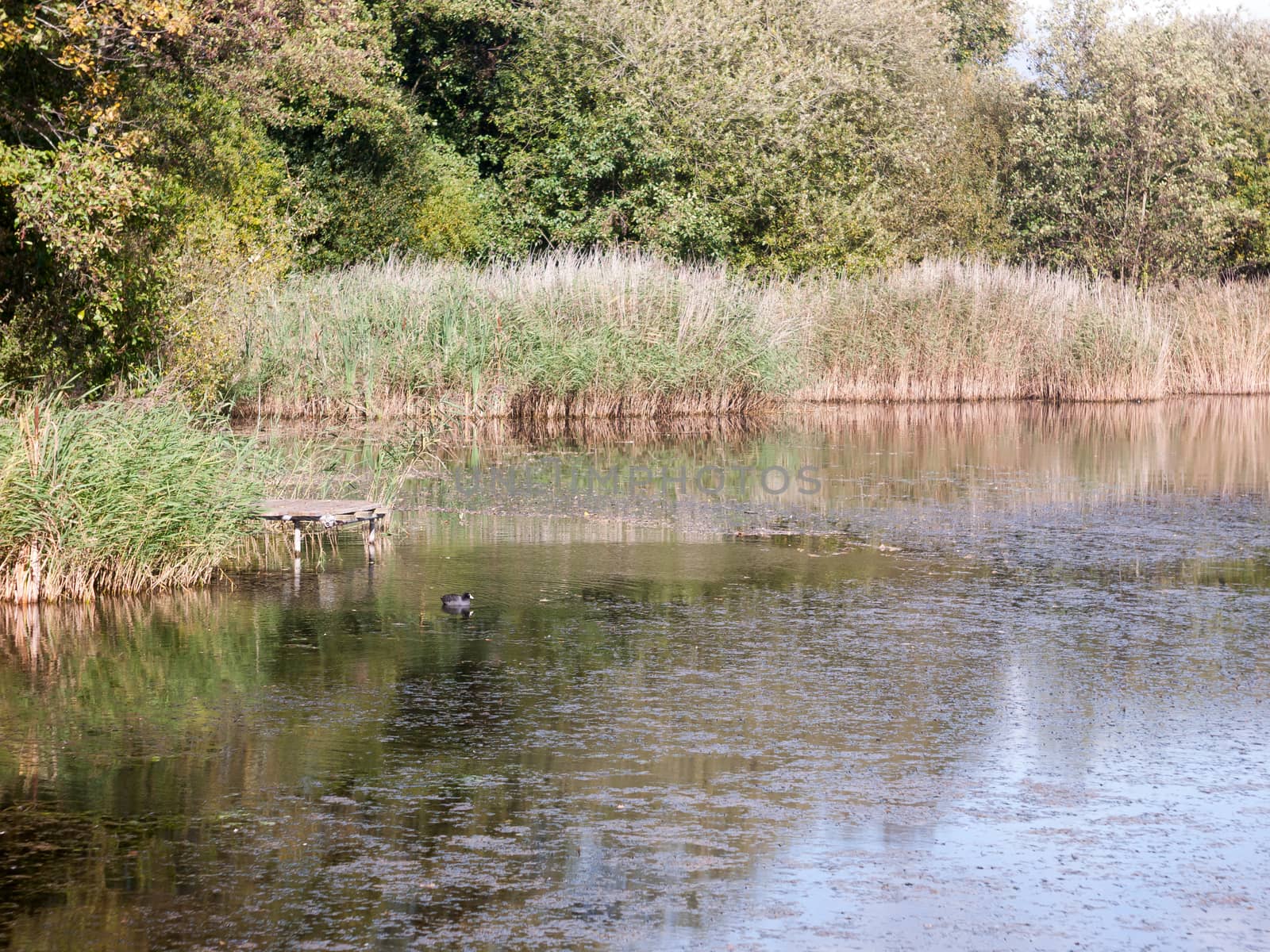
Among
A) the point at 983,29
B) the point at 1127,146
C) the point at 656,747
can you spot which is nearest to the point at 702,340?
the point at 656,747

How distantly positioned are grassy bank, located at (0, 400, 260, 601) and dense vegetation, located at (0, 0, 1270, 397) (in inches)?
107

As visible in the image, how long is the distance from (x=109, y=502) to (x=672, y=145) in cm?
2424

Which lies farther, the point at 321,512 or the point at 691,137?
the point at 691,137

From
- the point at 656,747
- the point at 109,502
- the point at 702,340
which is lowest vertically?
the point at 656,747

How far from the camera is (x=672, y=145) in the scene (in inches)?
1271

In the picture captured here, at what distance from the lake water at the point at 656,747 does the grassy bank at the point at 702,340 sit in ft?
28.3

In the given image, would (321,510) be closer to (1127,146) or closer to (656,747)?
(656,747)

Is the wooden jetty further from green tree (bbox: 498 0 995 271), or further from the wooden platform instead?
green tree (bbox: 498 0 995 271)

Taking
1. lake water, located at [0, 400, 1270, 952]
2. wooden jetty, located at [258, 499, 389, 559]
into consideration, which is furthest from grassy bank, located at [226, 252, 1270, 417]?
lake water, located at [0, 400, 1270, 952]

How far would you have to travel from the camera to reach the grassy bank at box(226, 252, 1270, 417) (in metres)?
20.7

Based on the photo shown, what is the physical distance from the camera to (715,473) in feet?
53.5

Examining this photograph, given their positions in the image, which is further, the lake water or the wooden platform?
the wooden platform

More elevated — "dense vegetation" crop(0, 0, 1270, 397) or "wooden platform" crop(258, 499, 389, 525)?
"dense vegetation" crop(0, 0, 1270, 397)

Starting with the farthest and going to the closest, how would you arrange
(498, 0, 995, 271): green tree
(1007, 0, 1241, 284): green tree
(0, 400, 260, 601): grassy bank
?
(1007, 0, 1241, 284): green tree, (498, 0, 995, 271): green tree, (0, 400, 260, 601): grassy bank
